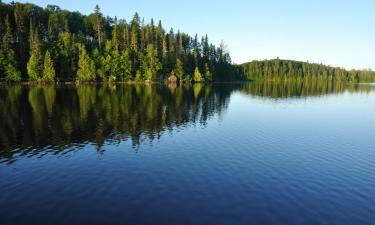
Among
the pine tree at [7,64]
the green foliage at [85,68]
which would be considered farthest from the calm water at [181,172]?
the green foliage at [85,68]

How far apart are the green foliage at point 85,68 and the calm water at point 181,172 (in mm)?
97208

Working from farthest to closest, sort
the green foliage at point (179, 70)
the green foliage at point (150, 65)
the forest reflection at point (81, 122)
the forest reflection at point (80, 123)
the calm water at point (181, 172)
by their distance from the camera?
the green foliage at point (179, 70) → the green foliage at point (150, 65) → the forest reflection at point (81, 122) → the forest reflection at point (80, 123) → the calm water at point (181, 172)

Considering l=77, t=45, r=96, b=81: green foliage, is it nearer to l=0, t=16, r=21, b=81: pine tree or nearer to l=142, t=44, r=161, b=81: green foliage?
l=0, t=16, r=21, b=81: pine tree

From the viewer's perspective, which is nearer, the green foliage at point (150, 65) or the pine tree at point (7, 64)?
the pine tree at point (7, 64)

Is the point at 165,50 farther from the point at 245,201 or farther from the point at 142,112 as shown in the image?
the point at 245,201

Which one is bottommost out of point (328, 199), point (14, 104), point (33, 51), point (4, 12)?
point (328, 199)

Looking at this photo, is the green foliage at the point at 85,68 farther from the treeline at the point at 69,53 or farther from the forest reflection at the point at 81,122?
the forest reflection at the point at 81,122

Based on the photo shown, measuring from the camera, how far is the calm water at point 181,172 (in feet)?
62.4

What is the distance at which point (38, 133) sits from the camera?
40188 mm

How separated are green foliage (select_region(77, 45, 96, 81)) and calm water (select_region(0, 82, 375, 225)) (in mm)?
97208

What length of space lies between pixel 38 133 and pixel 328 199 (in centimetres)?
3589

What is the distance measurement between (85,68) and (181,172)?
131 metres

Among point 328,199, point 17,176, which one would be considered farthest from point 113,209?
point 328,199

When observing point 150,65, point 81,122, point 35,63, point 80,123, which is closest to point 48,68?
point 35,63
